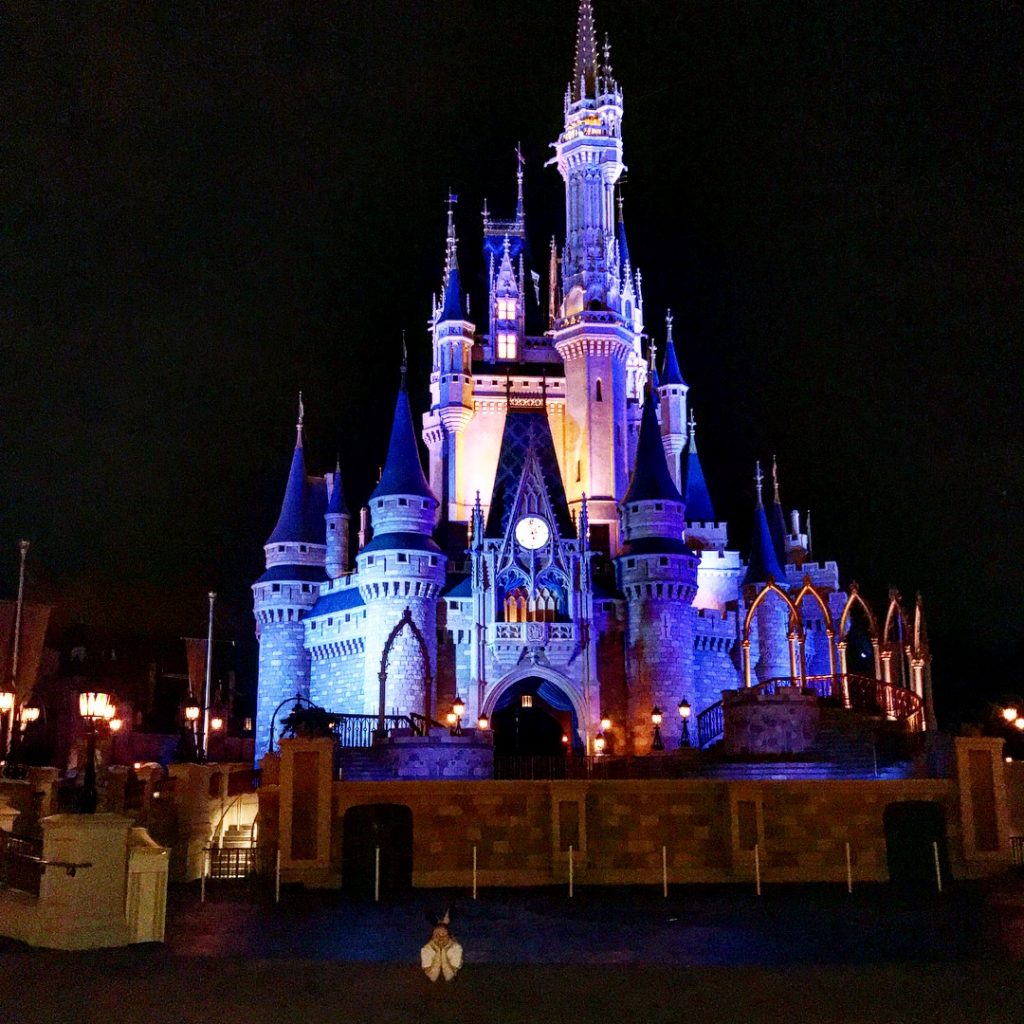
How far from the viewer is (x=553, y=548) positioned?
148 ft

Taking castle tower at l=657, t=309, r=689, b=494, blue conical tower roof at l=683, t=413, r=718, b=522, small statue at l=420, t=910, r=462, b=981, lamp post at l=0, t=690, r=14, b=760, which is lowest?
small statue at l=420, t=910, r=462, b=981

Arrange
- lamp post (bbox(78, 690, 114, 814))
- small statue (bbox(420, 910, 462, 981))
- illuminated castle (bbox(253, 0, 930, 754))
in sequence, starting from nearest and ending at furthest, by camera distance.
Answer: small statue (bbox(420, 910, 462, 981)) < lamp post (bbox(78, 690, 114, 814)) < illuminated castle (bbox(253, 0, 930, 754))

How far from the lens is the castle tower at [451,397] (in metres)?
51.3

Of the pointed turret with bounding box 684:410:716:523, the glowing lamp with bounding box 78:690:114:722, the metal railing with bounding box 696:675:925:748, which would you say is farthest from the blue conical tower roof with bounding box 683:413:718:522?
the glowing lamp with bounding box 78:690:114:722

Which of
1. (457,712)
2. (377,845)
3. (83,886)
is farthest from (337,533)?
(83,886)

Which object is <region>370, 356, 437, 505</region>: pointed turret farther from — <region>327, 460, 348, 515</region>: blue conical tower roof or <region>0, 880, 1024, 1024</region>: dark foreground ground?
<region>0, 880, 1024, 1024</region>: dark foreground ground

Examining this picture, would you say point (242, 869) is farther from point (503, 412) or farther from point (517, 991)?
point (503, 412)

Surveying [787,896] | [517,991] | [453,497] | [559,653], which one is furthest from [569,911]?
[453,497]

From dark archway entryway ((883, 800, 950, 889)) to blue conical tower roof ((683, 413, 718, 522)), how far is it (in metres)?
33.8

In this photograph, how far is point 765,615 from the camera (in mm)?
47719

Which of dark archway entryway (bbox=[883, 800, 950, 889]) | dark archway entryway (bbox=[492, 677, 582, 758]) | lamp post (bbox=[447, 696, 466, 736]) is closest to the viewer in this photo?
dark archway entryway (bbox=[883, 800, 950, 889])

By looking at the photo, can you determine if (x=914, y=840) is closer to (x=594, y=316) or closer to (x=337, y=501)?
(x=337, y=501)

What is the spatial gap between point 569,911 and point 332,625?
103ft

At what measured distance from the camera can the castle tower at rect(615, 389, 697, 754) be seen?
144 ft
